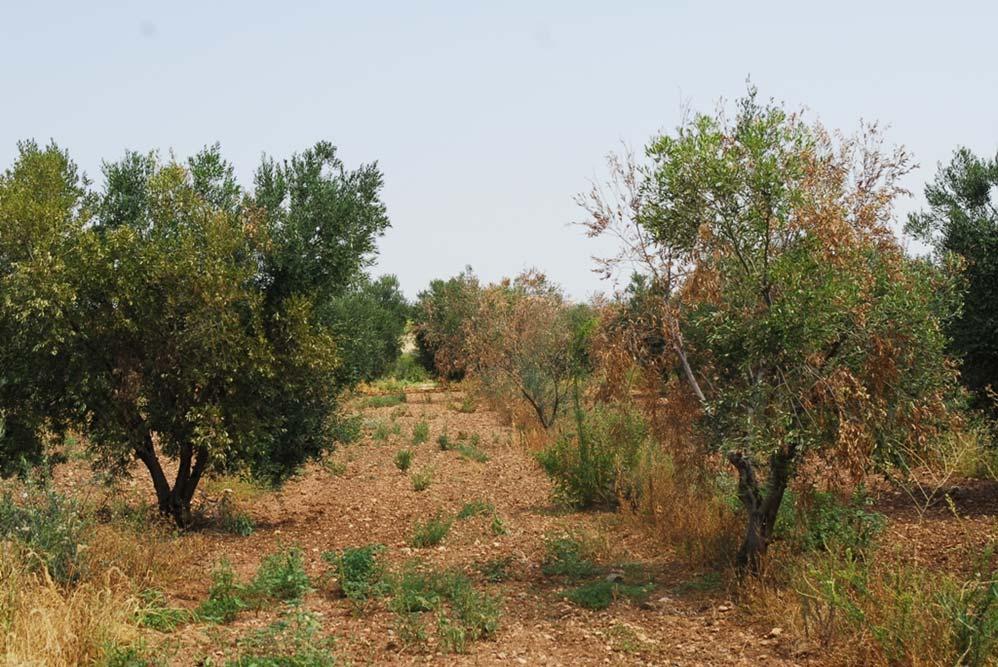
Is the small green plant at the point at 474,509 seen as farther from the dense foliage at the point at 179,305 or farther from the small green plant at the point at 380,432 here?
the small green plant at the point at 380,432

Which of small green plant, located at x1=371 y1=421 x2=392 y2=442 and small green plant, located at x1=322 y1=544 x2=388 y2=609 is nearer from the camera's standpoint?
small green plant, located at x1=322 y1=544 x2=388 y2=609

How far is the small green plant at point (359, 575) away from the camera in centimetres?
845

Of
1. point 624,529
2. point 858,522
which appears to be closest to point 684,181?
point 858,522

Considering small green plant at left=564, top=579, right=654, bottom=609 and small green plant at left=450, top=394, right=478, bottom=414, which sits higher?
small green plant at left=450, top=394, right=478, bottom=414

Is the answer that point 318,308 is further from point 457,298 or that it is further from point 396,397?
point 457,298

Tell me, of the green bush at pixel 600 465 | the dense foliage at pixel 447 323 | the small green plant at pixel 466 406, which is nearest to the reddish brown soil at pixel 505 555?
the green bush at pixel 600 465

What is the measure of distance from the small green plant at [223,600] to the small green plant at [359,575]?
37.4 inches

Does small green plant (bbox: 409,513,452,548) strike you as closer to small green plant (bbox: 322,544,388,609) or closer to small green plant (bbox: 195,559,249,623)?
small green plant (bbox: 322,544,388,609)

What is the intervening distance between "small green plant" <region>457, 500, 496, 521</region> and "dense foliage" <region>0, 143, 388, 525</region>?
223cm

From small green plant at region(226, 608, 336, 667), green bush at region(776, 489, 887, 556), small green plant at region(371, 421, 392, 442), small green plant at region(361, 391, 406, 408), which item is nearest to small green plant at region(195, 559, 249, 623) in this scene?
small green plant at region(226, 608, 336, 667)

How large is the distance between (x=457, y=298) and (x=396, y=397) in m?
9.94

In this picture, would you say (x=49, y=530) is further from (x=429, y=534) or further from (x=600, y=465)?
(x=600, y=465)

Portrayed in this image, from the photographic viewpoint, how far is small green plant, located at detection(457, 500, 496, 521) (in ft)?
42.3

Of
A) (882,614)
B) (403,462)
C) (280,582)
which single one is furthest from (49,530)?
(403,462)
